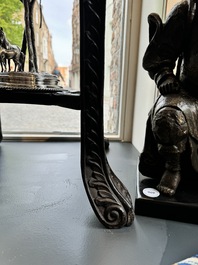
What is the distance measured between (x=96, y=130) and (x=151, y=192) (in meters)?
0.25

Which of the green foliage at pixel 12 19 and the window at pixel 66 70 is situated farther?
the window at pixel 66 70

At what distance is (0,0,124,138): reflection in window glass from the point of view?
4.28 ft

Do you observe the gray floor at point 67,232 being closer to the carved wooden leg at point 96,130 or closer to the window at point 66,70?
the carved wooden leg at point 96,130

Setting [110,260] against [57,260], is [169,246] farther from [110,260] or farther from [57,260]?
[57,260]

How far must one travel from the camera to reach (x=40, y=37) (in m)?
1.10

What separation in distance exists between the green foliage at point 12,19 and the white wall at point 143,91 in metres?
0.60

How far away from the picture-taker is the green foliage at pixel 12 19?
1143mm

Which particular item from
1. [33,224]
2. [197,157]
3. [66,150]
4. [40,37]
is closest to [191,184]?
[197,157]

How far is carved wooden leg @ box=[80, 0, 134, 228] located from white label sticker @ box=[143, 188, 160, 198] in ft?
0.24

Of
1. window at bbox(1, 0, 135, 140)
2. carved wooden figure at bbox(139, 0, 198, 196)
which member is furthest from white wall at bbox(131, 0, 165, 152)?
carved wooden figure at bbox(139, 0, 198, 196)

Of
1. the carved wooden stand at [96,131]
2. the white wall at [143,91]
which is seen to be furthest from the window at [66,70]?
the carved wooden stand at [96,131]

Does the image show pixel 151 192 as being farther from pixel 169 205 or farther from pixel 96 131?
pixel 96 131

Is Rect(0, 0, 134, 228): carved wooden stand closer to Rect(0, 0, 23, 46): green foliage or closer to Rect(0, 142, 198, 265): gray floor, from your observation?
Rect(0, 142, 198, 265): gray floor

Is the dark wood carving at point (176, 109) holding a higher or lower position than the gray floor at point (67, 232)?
higher
